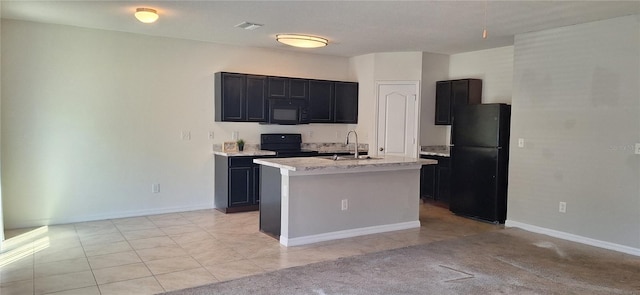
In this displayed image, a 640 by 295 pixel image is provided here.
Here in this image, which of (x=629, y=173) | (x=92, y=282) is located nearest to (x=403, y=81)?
(x=629, y=173)

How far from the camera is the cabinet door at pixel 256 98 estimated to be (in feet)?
21.1

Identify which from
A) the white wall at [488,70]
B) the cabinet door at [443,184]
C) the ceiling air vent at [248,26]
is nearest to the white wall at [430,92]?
the white wall at [488,70]

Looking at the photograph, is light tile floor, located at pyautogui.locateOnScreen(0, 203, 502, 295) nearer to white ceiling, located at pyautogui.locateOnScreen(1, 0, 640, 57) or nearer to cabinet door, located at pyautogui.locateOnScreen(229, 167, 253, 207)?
cabinet door, located at pyautogui.locateOnScreen(229, 167, 253, 207)

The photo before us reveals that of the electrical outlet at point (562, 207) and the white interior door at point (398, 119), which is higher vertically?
the white interior door at point (398, 119)

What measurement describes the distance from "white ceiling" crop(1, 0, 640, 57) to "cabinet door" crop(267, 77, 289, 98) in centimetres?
80

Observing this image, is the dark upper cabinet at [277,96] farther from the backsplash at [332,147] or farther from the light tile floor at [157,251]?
the light tile floor at [157,251]

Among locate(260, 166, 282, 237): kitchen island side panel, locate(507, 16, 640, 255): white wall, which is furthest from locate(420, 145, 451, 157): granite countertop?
locate(260, 166, 282, 237): kitchen island side panel

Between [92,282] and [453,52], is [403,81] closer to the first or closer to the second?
[453,52]

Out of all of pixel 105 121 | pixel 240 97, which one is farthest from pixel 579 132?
pixel 105 121

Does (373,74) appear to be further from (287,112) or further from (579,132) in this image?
(579,132)

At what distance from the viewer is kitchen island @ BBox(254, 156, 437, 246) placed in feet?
14.8

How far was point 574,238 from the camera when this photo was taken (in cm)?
487

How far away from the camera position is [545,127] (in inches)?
202

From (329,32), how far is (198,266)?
3.19 metres
